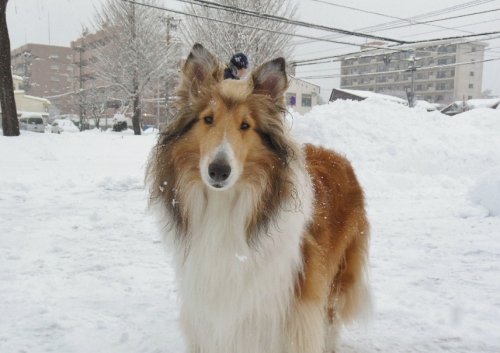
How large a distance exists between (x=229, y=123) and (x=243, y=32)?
24644mm

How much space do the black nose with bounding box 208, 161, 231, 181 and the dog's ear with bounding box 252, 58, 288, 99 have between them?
2.13 feet

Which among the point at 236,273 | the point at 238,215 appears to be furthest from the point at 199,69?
the point at 236,273

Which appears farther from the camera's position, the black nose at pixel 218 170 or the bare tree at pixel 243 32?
the bare tree at pixel 243 32

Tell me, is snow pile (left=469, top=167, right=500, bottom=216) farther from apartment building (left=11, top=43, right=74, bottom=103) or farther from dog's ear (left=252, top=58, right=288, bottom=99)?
apartment building (left=11, top=43, right=74, bottom=103)

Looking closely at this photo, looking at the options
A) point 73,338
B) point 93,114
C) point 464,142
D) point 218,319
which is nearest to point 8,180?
point 73,338

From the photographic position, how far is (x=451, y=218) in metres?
7.36

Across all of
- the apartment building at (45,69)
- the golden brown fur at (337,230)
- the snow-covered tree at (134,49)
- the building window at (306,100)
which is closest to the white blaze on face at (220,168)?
the golden brown fur at (337,230)

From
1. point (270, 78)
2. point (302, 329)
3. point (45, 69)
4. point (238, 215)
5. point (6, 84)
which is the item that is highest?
point (45, 69)

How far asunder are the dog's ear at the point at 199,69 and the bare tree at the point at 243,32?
23.1 metres

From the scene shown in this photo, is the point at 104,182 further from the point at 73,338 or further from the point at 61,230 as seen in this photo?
the point at 73,338

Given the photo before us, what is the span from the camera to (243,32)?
85.1 feet

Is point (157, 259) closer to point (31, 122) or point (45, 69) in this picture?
point (31, 122)

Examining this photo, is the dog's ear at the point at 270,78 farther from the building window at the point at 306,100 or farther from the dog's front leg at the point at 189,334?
the building window at the point at 306,100

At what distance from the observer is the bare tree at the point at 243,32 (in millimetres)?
26031
